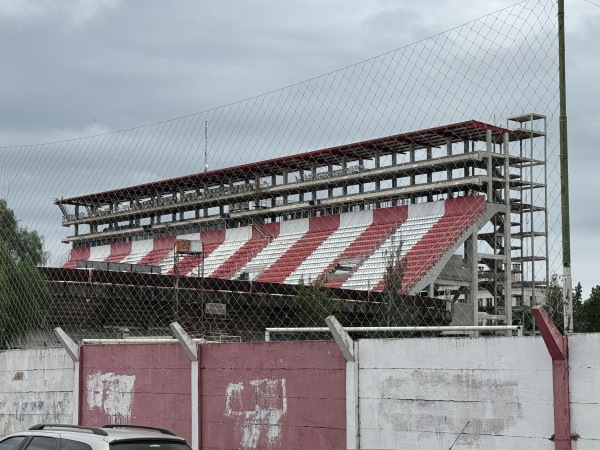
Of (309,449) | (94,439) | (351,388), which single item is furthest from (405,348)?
(94,439)

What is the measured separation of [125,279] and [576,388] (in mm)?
20763

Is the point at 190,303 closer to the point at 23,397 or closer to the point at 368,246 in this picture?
the point at 23,397

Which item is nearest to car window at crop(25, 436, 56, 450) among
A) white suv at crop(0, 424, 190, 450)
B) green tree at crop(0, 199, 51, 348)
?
white suv at crop(0, 424, 190, 450)

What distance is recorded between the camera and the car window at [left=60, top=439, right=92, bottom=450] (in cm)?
872

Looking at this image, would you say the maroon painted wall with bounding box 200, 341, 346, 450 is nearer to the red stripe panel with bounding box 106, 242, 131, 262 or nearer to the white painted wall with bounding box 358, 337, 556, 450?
the white painted wall with bounding box 358, 337, 556, 450

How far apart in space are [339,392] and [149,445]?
319cm

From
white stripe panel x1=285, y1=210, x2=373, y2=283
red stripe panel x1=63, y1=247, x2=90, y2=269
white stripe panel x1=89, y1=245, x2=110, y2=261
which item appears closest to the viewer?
white stripe panel x1=285, y1=210, x2=373, y2=283

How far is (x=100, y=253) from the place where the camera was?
65.4m

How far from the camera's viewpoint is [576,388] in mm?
9336

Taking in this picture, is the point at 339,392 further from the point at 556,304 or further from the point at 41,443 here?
the point at 41,443

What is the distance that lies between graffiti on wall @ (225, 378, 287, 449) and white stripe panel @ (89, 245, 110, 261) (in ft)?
167

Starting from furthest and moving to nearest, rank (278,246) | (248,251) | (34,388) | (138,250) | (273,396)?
(138,250) → (278,246) → (248,251) → (34,388) → (273,396)

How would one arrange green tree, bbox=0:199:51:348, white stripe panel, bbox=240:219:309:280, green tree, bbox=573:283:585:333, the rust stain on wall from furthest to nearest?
white stripe panel, bbox=240:219:309:280, green tree, bbox=573:283:585:333, green tree, bbox=0:199:51:348, the rust stain on wall

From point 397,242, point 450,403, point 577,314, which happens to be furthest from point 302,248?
point 450,403
